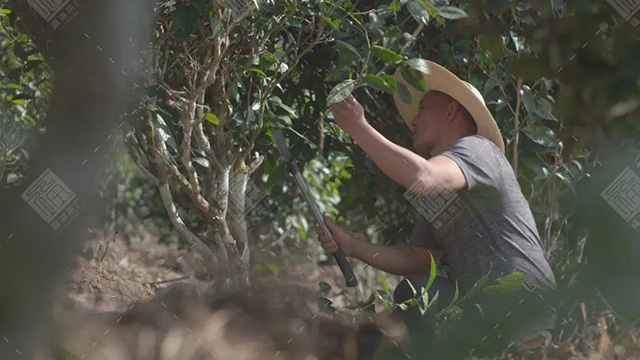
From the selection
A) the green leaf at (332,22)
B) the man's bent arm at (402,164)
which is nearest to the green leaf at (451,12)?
the green leaf at (332,22)

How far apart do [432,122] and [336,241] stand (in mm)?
615

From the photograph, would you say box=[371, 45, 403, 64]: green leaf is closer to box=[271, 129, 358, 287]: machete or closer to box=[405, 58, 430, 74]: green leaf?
box=[405, 58, 430, 74]: green leaf

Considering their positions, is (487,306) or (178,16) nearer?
(487,306)

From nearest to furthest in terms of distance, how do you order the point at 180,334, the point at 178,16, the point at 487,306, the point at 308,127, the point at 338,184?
the point at 487,306 → the point at 180,334 → the point at 178,16 → the point at 308,127 → the point at 338,184

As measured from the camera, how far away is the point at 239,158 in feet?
12.1

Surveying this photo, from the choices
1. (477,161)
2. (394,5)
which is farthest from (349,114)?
→ (477,161)

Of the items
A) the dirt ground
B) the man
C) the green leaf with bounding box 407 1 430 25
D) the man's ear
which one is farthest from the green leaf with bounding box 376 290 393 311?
the man's ear

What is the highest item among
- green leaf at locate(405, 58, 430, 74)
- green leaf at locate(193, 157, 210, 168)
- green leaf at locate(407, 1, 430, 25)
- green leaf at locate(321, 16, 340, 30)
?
green leaf at locate(321, 16, 340, 30)

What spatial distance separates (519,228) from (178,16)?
1.45 m

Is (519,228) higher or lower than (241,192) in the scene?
lower

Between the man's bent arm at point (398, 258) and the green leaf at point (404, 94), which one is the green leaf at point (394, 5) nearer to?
the green leaf at point (404, 94)

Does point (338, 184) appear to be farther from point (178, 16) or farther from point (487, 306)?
point (487, 306)

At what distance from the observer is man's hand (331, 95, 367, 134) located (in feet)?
10.6

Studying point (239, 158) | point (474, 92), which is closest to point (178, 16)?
point (239, 158)
